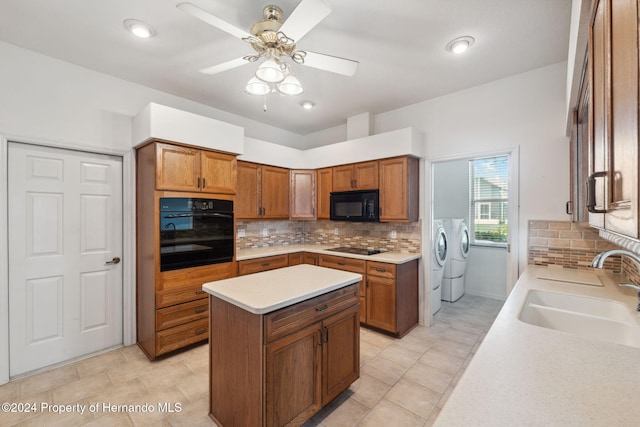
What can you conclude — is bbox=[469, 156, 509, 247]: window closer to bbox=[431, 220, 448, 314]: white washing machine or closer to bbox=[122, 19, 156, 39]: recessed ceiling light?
bbox=[431, 220, 448, 314]: white washing machine

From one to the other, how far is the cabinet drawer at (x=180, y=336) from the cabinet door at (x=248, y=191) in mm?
1356

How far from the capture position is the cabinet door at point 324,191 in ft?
13.4

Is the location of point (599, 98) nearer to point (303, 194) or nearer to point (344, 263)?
point (344, 263)

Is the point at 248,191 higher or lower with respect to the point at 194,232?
higher


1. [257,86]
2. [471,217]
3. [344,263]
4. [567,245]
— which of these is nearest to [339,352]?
[344,263]

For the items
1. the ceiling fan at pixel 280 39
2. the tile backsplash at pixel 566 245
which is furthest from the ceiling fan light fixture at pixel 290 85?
the tile backsplash at pixel 566 245

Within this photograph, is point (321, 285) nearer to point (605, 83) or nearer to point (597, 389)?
point (597, 389)

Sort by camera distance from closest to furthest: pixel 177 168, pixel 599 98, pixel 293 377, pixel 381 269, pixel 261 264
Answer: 1. pixel 599 98
2. pixel 293 377
3. pixel 177 168
4. pixel 381 269
5. pixel 261 264

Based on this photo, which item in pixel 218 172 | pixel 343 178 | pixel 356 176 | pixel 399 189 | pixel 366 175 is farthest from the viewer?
pixel 343 178

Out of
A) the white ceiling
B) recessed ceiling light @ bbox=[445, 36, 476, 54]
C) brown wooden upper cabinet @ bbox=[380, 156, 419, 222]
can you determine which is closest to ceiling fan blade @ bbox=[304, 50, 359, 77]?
the white ceiling

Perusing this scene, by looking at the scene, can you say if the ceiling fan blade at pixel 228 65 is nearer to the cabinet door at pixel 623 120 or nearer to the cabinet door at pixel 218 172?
the cabinet door at pixel 218 172

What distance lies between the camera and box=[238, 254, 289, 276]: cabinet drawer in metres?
3.32

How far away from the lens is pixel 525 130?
2.79 m

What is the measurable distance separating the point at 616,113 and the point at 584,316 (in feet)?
4.00
